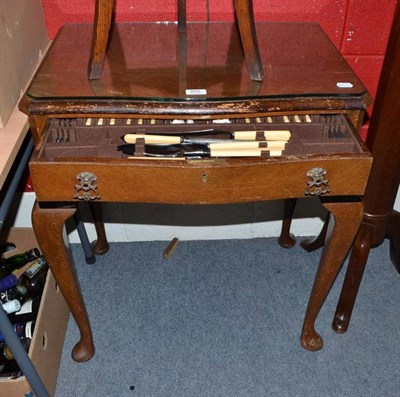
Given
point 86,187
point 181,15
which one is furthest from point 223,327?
point 181,15

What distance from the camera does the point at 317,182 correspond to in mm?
955

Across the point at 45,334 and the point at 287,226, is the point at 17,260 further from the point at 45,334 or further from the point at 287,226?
the point at 287,226

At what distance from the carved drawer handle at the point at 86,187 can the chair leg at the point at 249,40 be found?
0.38m

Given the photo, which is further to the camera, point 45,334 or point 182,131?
point 45,334

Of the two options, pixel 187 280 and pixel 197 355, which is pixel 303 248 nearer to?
pixel 187 280

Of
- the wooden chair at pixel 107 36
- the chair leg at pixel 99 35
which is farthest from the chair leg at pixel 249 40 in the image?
the chair leg at pixel 99 35

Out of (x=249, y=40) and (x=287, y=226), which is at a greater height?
(x=249, y=40)

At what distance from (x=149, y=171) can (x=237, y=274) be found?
32.2 inches

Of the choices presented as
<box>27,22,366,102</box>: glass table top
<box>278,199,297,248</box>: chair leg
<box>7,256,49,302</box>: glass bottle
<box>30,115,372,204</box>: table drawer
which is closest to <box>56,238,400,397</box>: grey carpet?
<box>278,199,297,248</box>: chair leg

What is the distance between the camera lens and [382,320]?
1.52 m

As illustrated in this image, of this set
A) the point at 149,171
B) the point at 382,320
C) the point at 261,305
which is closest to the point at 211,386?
the point at 261,305

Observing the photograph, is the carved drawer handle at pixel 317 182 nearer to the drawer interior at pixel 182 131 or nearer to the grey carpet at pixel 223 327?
the drawer interior at pixel 182 131

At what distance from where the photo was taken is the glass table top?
3.27ft

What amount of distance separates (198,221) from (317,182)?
82 cm
